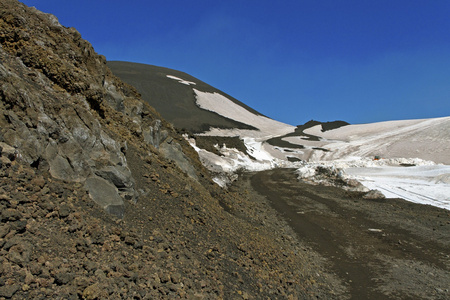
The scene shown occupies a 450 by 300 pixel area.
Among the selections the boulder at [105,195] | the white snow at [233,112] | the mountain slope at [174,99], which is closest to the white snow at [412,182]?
the boulder at [105,195]

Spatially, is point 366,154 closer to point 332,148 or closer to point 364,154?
point 364,154

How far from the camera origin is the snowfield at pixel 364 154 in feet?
78.2

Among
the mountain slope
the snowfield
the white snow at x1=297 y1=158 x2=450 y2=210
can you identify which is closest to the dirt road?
the white snow at x1=297 y1=158 x2=450 y2=210

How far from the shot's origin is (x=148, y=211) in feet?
22.1

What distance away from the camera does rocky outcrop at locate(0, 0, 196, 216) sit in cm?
552

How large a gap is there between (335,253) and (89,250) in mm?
8685

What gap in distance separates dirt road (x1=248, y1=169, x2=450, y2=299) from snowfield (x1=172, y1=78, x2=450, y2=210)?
431 cm

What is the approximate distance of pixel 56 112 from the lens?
21.9 ft

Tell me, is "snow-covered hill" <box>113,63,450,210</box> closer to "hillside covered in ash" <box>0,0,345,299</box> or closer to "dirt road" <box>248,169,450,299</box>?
"dirt road" <box>248,169,450,299</box>

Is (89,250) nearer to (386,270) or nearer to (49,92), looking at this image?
(49,92)

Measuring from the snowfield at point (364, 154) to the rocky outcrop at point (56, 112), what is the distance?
14.9 meters

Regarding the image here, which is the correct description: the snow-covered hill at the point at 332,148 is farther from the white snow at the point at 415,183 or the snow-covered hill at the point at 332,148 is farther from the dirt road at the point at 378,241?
the dirt road at the point at 378,241

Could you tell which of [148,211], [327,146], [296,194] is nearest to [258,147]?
[327,146]

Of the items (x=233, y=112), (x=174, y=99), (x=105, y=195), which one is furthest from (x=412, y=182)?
(x=233, y=112)
